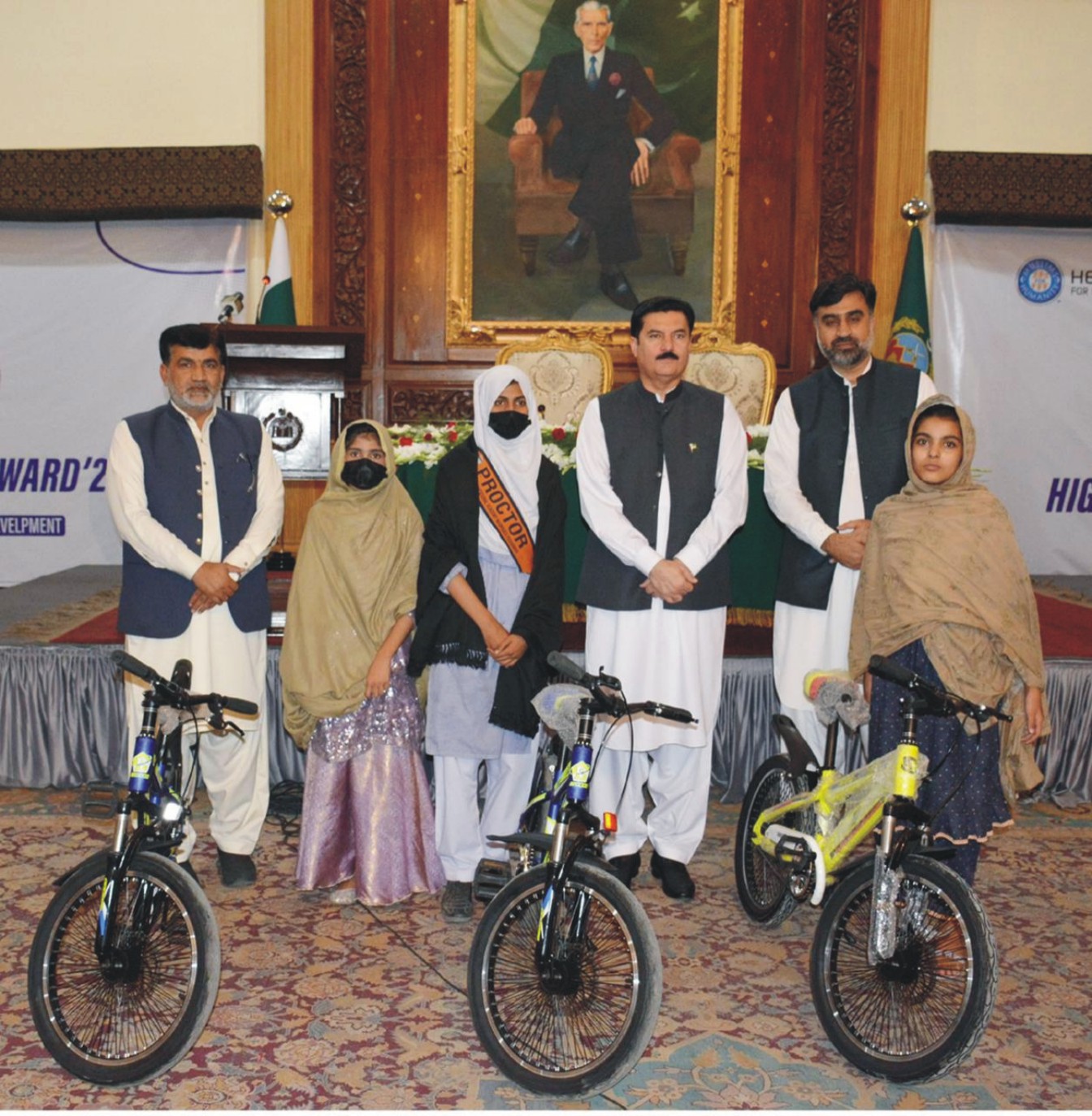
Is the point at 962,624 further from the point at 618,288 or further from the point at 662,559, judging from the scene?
the point at 618,288

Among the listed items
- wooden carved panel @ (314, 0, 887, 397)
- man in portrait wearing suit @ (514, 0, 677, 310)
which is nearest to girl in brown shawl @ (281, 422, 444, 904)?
wooden carved panel @ (314, 0, 887, 397)

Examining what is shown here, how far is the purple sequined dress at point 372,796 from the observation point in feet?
11.5

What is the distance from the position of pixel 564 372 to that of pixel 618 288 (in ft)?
4.44

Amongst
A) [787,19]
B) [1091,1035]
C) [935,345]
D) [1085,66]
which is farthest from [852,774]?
[1085,66]

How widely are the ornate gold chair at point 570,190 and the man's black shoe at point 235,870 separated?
470cm

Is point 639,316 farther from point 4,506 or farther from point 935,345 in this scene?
point 4,506

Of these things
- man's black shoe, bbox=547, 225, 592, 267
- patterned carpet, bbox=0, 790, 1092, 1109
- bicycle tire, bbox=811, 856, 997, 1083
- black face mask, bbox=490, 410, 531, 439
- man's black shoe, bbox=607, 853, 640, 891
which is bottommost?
patterned carpet, bbox=0, 790, 1092, 1109

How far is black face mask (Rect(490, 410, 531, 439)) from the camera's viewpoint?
3.42 meters

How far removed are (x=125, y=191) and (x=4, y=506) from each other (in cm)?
210

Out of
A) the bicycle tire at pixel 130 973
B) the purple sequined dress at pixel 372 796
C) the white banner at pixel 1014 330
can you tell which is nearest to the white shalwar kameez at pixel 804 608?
the purple sequined dress at pixel 372 796

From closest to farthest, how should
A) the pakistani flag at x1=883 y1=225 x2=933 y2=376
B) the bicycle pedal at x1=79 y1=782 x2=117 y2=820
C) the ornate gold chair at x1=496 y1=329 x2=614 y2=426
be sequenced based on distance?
the bicycle pedal at x1=79 y1=782 x2=117 y2=820 < the ornate gold chair at x1=496 y1=329 x2=614 y2=426 < the pakistani flag at x1=883 y1=225 x2=933 y2=376

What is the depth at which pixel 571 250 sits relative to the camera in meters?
7.45

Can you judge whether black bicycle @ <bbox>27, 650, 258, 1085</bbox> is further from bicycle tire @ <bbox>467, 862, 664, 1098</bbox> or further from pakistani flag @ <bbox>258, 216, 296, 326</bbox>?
pakistani flag @ <bbox>258, 216, 296, 326</bbox>

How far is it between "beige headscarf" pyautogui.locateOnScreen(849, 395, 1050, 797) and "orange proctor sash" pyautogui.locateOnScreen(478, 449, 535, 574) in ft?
3.14
